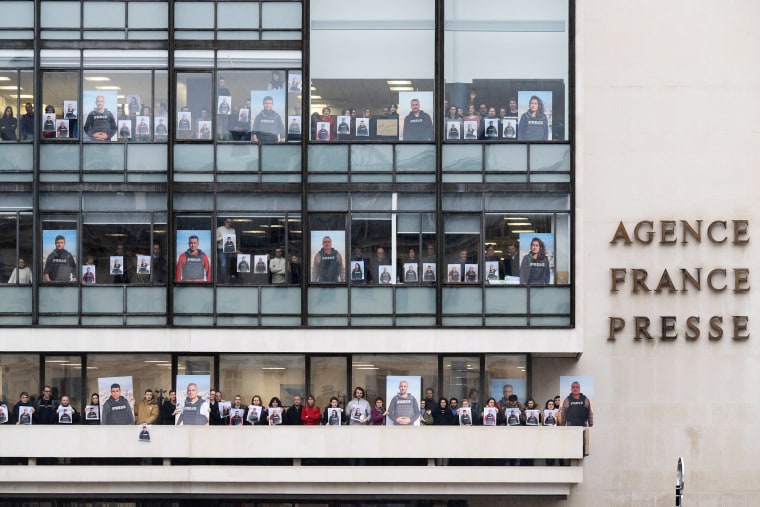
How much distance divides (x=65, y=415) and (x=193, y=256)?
5.14 m

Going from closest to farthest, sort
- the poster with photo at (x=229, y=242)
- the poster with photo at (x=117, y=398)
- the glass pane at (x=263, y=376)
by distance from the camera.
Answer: the poster with photo at (x=117, y=398) → the poster with photo at (x=229, y=242) → the glass pane at (x=263, y=376)

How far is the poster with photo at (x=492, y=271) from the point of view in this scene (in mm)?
39812

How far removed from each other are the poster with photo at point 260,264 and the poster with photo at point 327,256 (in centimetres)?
116

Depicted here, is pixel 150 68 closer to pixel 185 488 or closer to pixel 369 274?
pixel 369 274

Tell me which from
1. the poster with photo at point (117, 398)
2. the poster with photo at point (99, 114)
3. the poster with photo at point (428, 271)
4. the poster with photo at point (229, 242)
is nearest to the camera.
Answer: the poster with photo at point (117, 398)

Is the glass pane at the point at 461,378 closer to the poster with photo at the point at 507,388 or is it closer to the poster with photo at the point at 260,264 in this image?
the poster with photo at the point at 507,388

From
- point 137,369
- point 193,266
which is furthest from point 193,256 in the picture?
point 137,369

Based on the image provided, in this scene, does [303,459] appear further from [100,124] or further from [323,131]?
[100,124]

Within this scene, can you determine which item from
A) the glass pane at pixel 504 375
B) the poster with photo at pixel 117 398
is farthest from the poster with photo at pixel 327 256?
the poster with photo at pixel 117 398

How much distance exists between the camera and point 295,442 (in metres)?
38.8

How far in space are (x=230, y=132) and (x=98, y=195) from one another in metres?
3.75

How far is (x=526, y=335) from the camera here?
39.6 m

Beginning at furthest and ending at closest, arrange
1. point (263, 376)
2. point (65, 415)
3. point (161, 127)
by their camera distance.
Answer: point (263, 376) < point (161, 127) < point (65, 415)

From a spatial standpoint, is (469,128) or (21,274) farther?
(21,274)
